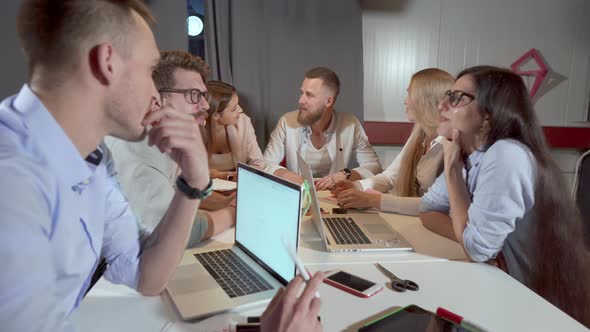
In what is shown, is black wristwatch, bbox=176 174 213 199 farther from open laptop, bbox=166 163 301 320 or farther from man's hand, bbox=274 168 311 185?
man's hand, bbox=274 168 311 185

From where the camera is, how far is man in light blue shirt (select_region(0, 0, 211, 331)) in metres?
0.56

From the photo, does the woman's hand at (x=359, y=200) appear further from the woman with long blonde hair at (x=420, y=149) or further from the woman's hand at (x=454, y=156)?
the woman's hand at (x=454, y=156)

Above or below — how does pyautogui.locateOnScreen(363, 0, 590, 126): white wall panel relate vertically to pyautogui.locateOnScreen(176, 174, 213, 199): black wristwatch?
above

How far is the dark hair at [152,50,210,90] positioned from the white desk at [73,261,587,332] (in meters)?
0.87

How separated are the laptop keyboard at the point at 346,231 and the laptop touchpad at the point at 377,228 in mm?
41

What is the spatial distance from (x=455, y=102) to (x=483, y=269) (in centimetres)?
62

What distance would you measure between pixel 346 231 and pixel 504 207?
1.79ft

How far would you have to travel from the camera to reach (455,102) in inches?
59.4

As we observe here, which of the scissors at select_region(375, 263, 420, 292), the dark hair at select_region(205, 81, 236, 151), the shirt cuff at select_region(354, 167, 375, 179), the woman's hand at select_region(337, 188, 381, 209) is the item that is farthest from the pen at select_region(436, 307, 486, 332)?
the dark hair at select_region(205, 81, 236, 151)

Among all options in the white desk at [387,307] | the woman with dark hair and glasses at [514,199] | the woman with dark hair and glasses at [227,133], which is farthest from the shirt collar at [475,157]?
the woman with dark hair and glasses at [227,133]

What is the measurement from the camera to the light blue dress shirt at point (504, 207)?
4.09 feet

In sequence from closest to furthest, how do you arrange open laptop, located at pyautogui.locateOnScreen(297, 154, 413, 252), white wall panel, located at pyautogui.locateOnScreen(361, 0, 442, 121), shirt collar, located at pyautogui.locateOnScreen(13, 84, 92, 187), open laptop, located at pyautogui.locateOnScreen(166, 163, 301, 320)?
1. shirt collar, located at pyautogui.locateOnScreen(13, 84, 92, 187)
2. open laptop, located at pyautogui.locateOnScreen(166, 163, 301, 320)
3. open laptop, located at pyautogui.locateOnScreen(297, 154, 413, 252)
4. white wall panel, located at pyautogui.locateOnScreen(361, 0, 442, 121)

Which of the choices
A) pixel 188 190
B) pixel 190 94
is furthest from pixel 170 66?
pixel 188 190

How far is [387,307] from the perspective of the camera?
98 centimetres
